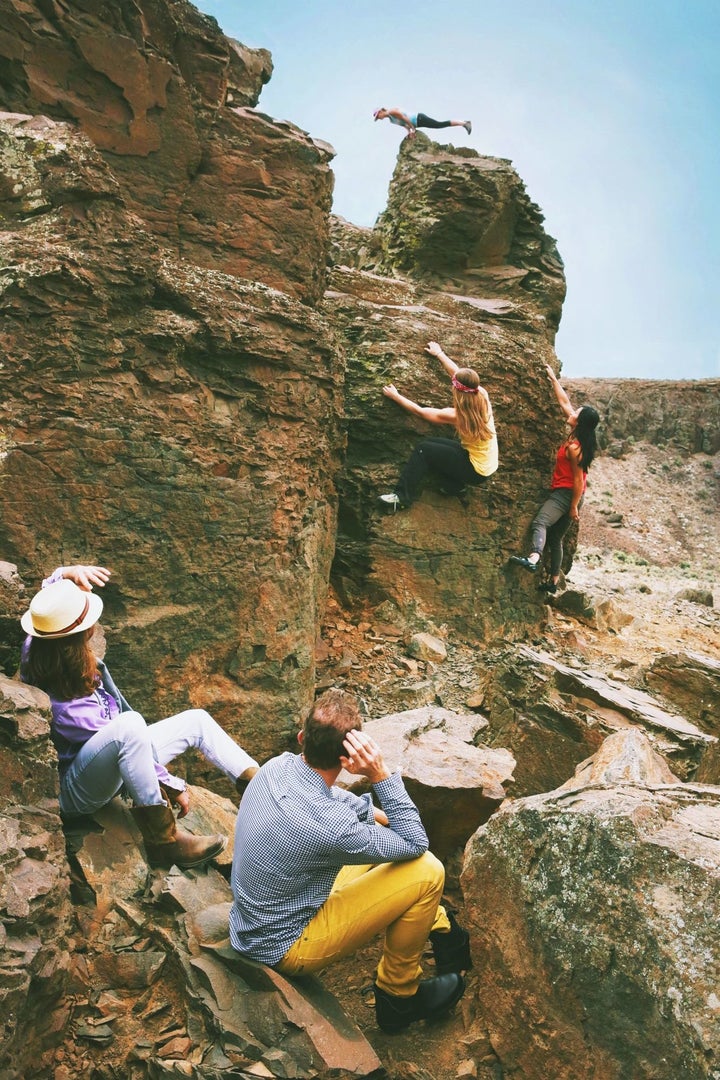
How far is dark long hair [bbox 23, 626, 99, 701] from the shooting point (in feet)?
13.6

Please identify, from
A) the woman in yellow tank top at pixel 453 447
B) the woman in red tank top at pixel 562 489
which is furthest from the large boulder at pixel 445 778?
the woman in red tank top at pixel 562 489

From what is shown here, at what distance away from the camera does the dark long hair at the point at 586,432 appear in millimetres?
9930

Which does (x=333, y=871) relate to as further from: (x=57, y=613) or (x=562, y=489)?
(x=562, y=489)

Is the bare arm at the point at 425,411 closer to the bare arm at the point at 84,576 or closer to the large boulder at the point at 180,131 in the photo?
the large boulder at the point at 180,131

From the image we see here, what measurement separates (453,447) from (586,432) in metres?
1.94

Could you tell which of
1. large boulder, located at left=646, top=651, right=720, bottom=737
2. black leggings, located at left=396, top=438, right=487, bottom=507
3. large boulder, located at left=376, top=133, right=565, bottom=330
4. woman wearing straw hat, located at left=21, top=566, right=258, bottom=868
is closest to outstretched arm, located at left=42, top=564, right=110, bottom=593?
woman wearing straw hat, located at left=21, top=566, right=258, bottom=868

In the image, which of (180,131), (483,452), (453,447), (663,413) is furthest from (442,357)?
(663,413)

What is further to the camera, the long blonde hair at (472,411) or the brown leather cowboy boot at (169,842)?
the long blonde hair at (472,411)

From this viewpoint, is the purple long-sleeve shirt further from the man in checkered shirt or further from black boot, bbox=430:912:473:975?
black boot, bbox=430:912:473:975

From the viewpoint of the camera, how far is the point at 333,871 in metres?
3.69

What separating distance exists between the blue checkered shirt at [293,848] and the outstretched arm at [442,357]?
6.30 meters

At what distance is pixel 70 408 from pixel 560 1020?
198 inches

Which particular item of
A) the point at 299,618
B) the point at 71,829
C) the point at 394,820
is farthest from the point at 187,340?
the point at 394,820

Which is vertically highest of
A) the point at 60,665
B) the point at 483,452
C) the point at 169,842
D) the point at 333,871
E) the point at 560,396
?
the point at 560,396
